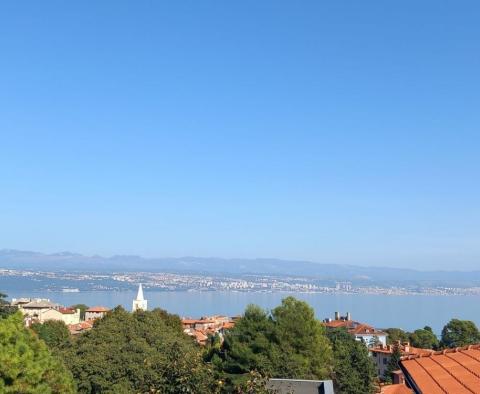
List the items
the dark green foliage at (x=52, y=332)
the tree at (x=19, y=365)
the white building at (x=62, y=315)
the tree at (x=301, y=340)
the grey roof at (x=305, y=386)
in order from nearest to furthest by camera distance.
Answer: the tree at (x=19, y=365)
the grey roof at (x=305, y=386)
the tree at (x=301, y=340)
the dark green foliage at (x=52, y=332)
the white building at (x=62, y=315)

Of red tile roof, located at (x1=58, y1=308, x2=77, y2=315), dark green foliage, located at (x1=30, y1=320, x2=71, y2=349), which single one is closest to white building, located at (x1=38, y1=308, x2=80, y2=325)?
red tile roof, located at (x1=58, y1=308, x2=77, y2=315)

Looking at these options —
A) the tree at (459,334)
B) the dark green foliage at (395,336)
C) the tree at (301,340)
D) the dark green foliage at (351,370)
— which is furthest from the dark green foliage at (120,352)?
the dark green foliage at (395,336)

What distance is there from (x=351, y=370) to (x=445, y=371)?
15.9 meters

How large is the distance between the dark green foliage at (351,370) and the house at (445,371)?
12931mm

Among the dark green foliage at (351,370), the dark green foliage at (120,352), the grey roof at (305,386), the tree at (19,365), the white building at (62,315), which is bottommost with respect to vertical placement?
the white building at (62,315)

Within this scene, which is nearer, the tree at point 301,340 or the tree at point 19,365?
the tree at point 19,365

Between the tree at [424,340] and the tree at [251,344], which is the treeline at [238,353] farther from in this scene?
the tree at [424,340]

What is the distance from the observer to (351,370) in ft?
79.0

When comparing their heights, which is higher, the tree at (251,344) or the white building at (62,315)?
the tree at (251,344)

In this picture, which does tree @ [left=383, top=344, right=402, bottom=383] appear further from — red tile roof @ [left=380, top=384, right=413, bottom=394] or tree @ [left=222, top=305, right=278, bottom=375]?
tree @ [left=222, top=305, right=278, bottom=375]

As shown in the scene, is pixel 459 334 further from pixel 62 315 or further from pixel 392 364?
pixel 62 315

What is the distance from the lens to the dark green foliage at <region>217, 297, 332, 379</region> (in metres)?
20.1

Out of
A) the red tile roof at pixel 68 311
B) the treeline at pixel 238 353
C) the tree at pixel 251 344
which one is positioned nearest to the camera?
the treeline at pixel 238 353

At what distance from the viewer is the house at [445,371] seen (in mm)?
7812
